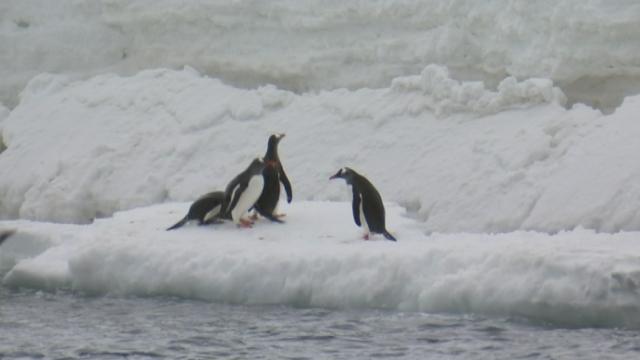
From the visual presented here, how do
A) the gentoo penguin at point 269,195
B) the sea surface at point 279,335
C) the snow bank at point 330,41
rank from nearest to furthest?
1. the sea surface at point 279,335
2. the gentoo penguin at point 269,195
3. the snow bank at point 330,41

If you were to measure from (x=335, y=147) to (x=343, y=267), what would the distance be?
14.7ft

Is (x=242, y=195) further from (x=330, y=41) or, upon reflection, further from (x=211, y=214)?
(x=330, y=41)

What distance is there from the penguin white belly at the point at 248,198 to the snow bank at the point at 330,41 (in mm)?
3540

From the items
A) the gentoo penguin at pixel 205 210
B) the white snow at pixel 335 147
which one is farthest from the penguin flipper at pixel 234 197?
the white snow at pixel 335 147

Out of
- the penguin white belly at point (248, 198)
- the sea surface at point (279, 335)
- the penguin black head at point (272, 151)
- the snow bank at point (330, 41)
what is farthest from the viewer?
the snow bank at point (330, 41)

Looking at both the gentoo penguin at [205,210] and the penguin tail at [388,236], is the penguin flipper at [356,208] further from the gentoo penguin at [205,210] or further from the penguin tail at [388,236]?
the gentoo penguin at [205,210]

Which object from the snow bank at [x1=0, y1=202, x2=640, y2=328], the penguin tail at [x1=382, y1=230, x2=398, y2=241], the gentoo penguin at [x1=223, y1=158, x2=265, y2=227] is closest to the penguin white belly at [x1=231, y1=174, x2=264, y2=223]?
the gentoo penguin at [x1=223, y1=158, x2=265, y2=227]

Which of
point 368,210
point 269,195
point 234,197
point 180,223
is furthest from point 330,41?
point 368,210

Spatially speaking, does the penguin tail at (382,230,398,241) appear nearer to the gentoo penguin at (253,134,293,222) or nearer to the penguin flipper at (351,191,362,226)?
the penguin flipper at (351,191,362,226)

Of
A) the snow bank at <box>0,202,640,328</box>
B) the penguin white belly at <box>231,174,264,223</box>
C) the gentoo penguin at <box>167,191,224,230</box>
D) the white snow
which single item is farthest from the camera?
the gentoo penguin at <box>167,191,224,230</box>

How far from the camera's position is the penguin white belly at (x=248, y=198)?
15.5m

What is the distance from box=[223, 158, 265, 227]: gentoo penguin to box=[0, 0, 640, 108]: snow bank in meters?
3.51

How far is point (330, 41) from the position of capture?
19688 millimetres

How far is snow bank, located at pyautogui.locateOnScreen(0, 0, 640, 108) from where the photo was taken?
17.6 metres
